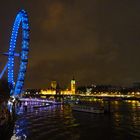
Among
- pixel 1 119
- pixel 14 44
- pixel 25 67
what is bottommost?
pixel 1 119

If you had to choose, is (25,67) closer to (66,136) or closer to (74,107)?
(74,107)

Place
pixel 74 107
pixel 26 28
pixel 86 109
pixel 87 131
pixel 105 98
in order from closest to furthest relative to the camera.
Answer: pixel 87 131, pixel 26 28, pixel 86 109, pixel 74 107, pixel 105 98

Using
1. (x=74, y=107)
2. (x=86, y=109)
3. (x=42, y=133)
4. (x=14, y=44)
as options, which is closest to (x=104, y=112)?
(x=86, y=109)

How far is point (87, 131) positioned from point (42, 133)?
17.5 ft

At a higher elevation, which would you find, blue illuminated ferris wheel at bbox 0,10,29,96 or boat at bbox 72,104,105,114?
blue illuminated ferris wheel at bbox 0,10,29,96

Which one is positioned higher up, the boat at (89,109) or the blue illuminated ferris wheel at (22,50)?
the blue illuminated ferris wheel at (22,50)

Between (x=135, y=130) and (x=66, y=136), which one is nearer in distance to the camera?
(x=66, y=136)

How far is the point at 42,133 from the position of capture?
35188 mm

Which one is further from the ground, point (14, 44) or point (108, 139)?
point (14, 44)

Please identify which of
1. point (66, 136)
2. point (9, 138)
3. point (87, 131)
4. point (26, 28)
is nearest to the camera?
point (9, 138)

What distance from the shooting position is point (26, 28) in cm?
6250

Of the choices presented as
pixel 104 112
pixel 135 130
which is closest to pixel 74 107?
pixel 104 112

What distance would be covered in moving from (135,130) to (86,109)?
32.6m

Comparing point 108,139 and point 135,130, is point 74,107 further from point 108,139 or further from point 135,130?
point 108,139
